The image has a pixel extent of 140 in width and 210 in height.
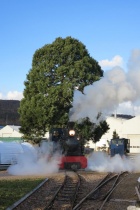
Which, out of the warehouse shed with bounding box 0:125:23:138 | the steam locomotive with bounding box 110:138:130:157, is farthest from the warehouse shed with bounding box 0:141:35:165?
the warehouse shed with bounding box 0:125:23:138

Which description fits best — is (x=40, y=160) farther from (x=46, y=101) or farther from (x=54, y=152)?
(x=46, y=101)

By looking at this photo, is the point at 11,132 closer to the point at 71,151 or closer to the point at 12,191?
the point at 71,151

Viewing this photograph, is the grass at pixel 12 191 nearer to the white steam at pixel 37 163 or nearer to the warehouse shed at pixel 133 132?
the white steam at pixel 37 163

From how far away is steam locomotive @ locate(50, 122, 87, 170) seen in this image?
82.5 feet

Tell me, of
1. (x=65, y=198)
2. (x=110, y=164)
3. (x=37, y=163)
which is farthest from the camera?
(x=110, y=164)

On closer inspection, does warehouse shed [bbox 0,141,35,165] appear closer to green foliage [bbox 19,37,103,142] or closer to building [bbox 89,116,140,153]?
green foliage [bbox 19,37,103,142]

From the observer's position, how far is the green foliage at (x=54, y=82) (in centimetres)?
3512

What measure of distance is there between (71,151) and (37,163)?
3028mm

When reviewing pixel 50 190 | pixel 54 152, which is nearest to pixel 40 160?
pixel 54 152

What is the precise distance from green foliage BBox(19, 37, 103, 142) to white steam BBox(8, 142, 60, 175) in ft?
23.4

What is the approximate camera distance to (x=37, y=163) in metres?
26.9

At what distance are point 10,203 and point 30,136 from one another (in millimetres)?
24673

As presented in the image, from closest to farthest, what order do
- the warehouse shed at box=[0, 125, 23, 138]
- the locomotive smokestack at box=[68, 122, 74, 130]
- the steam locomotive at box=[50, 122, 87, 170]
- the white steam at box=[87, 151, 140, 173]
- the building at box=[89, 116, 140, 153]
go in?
1. the locomotive smokestack at box=[68, 122, 74, 130]
2. the steam locomotive at box=[50, 122, 87, 170]
3. the white steam at box=[87, 151, 140, 173]
4. the building at box=[89, 116, 140, 153]
5. the warehouse shed at box=[0, 125, 23, 138]

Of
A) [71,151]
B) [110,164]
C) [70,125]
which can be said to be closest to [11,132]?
[110,164]
